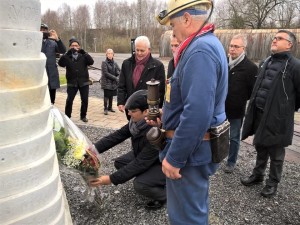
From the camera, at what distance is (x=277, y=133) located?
3230mm

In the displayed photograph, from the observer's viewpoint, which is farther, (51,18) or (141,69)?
(51,18)

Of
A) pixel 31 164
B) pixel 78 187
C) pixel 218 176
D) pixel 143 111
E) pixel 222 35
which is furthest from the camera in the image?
pixel 222 35

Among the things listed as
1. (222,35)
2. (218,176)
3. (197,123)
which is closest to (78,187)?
(218,176)

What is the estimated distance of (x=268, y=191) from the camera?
339 cm

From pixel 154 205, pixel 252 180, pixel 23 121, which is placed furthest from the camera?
pixel 252 180

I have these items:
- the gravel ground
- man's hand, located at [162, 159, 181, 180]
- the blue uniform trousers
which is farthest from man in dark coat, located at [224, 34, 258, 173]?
man's hand, located at [162, 159, 181, 180]

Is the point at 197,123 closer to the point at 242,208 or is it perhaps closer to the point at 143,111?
the point at 143,111

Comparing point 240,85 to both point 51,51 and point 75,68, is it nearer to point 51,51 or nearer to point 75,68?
point 75,68

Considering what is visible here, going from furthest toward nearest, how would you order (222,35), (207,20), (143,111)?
(222,35) → (143,111) → (207,20)

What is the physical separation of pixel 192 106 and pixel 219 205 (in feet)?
6.37

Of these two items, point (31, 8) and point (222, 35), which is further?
point (222, 35)

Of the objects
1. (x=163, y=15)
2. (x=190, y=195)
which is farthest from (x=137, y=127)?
(x=163, y=15)

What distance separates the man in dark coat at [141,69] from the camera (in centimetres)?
448

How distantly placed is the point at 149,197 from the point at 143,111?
0.91m
